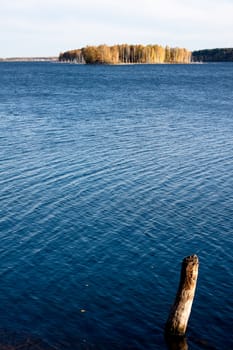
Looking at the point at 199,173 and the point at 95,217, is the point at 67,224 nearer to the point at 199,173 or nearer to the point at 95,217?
the point at 95,217

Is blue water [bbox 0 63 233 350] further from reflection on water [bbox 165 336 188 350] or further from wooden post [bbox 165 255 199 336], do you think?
wooden post [bbox 165 255 199 336]

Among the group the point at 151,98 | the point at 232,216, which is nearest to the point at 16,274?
the point at 232,216

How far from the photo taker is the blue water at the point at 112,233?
20.4 meters

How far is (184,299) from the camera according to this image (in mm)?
18953

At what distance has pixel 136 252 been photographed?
26750 mm

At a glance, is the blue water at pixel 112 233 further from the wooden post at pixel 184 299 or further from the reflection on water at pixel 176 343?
the wooden post at pixel 184 299

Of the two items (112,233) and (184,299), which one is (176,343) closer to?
(184,299)

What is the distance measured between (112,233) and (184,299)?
10694mm

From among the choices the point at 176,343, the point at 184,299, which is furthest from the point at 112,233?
the point at 176,343

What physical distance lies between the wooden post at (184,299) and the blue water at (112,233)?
0.60 m

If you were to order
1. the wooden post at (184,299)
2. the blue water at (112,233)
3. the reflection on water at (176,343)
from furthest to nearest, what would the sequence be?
the blue water at (112,233), the reflection on water at (176,343), the wooden post at (184,299)

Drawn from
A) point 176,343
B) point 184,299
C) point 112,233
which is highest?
point 184,299

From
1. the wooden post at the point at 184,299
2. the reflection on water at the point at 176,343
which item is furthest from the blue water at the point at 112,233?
the wooden post at the point at 184,299

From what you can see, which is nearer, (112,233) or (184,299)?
(184,299)
